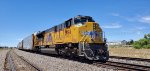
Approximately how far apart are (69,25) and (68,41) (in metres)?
1.20

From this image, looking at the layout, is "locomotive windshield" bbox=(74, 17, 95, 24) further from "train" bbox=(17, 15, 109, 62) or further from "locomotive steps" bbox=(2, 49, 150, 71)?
"locomotive steps" bbox=(2, 49, 150, 71)

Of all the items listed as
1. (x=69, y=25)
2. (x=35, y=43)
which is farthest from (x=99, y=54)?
(x=35, y=43)

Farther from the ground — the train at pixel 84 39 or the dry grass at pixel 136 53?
the train at pixel 84 39

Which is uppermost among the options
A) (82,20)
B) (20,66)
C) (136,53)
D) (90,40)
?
(82,20)

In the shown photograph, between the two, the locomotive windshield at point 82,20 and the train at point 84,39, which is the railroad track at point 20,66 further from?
the locomotive windshield at point 82,20

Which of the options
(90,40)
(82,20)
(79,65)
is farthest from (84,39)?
(79,65)

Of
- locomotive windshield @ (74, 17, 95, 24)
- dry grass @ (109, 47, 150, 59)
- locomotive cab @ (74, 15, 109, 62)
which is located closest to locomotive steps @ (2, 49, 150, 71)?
locomotive cab @ (74, 15, 109, 62)

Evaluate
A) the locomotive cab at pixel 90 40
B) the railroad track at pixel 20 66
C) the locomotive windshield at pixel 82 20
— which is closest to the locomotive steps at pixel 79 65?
the railroad track at pixel 20 66

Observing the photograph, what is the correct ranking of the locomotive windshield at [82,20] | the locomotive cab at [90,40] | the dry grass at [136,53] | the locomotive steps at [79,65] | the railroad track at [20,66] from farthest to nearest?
the dry grass at [136,53] → the locomotive windshield at [82,20] → the locomotive cab at [90,40] → the railroad track at [20,66] → the locomotive steps at [79,65]

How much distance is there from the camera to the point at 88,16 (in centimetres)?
1973

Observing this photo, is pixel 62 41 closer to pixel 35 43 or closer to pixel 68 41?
pixel 68 41

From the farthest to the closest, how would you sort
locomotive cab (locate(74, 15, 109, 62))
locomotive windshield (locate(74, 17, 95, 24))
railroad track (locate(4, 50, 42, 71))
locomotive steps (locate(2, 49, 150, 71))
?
locomotive windshield (locate(74, 17, 95, 24)) < locomotive cab (locate(74, 15, 109, 62)) < railroad track (locate(4, 50, 42, 71)) < locomotive steps (locate(2, 49, 150, 71))

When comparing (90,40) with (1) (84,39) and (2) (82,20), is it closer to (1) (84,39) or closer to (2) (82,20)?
(1) (84,39)

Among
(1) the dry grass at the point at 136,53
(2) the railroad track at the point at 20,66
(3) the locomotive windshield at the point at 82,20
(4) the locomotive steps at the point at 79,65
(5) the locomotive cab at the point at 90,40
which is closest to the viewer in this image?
(4) the locomotive steps at the point at 79,65
